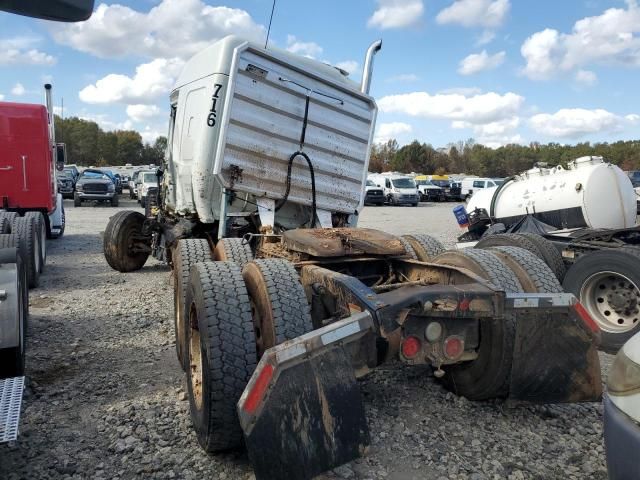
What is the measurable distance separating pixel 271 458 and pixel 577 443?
6.77ft

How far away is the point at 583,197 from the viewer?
781 cm

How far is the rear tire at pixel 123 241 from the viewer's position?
8.78m

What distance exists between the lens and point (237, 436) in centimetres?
312

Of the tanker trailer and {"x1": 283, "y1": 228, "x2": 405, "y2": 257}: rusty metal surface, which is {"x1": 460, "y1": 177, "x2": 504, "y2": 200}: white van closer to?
the tanker trailer

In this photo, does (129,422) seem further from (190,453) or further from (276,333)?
(276,333)

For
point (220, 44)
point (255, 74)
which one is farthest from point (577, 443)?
point (220, 44)

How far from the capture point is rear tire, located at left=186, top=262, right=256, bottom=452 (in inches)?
119

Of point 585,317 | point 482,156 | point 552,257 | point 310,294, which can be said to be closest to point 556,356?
point 585,317

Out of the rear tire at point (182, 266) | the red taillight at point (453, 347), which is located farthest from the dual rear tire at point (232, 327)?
the rear tire at point (182, 266)

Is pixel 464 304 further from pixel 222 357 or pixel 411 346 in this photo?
pixel 222 357

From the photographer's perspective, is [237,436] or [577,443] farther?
[577,443]

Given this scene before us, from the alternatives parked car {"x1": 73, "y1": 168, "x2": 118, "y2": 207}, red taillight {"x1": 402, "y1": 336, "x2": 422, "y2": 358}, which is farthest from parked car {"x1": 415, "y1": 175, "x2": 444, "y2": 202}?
red taillight {"x1": 402, "y1": 336, "x2": 422, "y2": 358}

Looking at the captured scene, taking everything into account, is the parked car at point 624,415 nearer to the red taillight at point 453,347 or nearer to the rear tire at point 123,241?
the red taillight at point 453,347

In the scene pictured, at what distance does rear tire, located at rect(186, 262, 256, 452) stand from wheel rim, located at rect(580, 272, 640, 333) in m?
3.86
